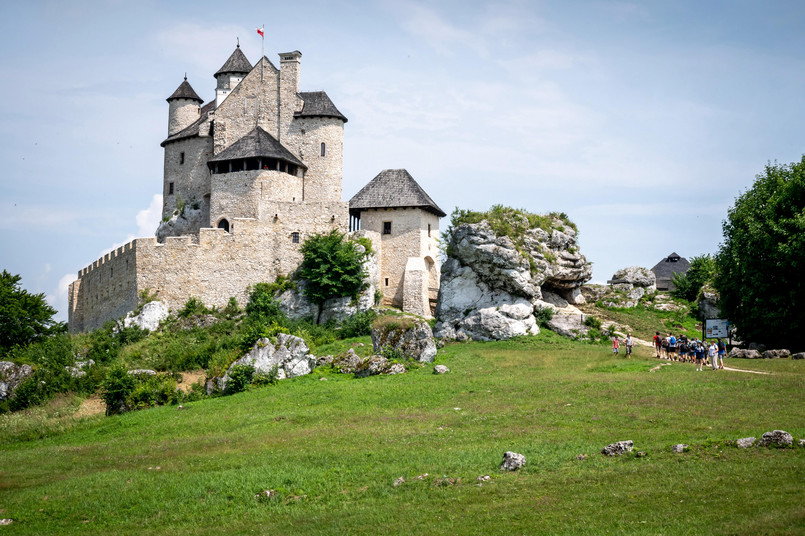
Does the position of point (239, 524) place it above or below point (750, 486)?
below

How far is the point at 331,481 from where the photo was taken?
59.7 ft

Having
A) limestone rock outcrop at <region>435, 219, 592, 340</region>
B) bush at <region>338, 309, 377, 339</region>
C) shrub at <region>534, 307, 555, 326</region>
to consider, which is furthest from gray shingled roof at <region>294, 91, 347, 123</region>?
shrub at <region>534, 307, 555, 326</region>

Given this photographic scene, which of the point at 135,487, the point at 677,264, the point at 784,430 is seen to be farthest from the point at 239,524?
the point at 677,264

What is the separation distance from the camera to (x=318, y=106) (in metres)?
52.2

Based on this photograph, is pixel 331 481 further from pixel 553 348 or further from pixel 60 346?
pixel 60 346

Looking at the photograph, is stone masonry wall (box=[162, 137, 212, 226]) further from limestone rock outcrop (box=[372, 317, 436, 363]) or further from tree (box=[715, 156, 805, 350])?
tree (box=[715, 156, 805, 350])

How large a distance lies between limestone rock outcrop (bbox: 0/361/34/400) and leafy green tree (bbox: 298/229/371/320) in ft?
49.2

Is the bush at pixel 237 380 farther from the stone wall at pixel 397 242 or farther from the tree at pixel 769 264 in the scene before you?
the tree at pixel 769 264

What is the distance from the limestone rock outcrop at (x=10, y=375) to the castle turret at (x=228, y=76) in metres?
26.0

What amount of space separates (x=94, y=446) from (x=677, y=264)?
66.6 metres

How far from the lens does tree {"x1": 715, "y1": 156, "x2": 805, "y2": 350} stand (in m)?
34.1

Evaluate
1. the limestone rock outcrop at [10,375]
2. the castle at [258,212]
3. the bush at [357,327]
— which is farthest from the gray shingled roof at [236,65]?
the limestone rock outcrop at [10,375]

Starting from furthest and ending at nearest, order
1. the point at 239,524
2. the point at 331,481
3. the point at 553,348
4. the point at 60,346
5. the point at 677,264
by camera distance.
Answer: the point at 677,264 → the point at 60,346 → the point at 553,348 → the point at 331,481 → the point at 239,524

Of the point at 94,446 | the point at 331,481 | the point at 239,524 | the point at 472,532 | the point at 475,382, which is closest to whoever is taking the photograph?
the point at 472,532
